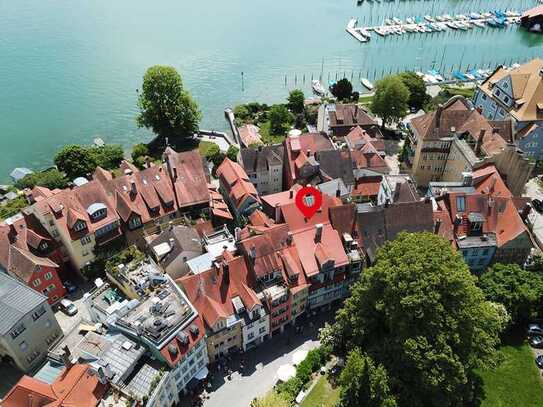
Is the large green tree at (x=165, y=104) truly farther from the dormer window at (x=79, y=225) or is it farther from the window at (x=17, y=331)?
the window at (x=17, y=331)

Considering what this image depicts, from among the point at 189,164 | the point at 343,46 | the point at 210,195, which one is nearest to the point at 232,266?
the point at 210,195

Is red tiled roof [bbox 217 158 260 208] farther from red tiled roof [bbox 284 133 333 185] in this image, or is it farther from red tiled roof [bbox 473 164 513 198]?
red tiled roof [bbox 473 164 513 198]

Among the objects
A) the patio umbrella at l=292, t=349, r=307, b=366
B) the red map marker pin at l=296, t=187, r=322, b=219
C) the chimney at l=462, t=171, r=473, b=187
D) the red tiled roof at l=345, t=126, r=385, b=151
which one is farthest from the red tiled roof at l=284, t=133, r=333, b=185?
the patio umbrella at l=292, t=349, r=307, b=366

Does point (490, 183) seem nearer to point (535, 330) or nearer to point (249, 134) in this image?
point (535, 330)

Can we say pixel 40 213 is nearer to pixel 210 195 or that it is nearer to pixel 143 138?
pixel 210 195

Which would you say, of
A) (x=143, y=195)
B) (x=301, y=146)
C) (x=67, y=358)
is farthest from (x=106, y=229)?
(x=301, y=146)

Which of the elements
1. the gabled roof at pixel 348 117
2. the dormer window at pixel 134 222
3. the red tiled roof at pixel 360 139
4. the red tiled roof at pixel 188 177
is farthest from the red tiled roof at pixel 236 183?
the gabled roof at pixel 348 117
